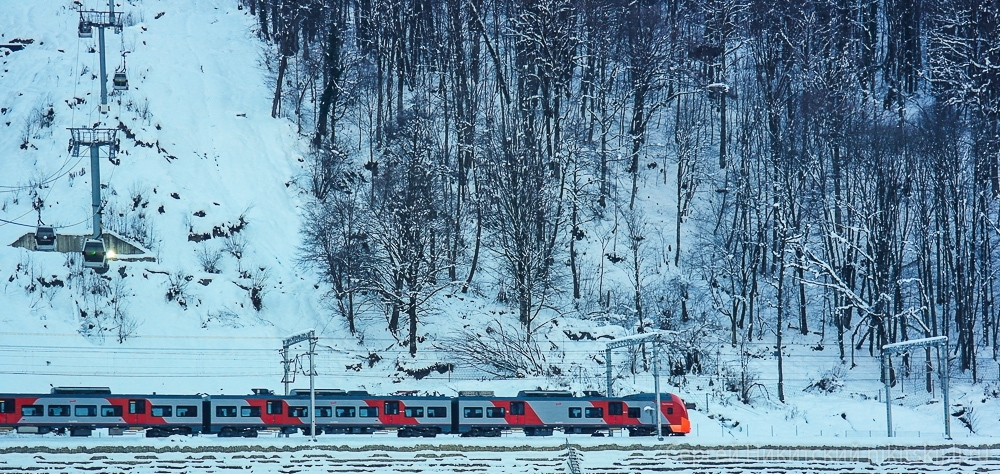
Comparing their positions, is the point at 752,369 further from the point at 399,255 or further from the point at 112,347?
the point at 112,347

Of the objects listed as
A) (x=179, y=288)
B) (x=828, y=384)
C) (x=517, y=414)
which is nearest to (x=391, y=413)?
(x=517, y=414)

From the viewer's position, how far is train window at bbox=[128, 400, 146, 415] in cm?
4913

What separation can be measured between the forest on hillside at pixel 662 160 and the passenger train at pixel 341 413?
8.91m

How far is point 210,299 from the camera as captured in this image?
59.4 meters

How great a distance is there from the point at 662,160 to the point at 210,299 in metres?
30.4

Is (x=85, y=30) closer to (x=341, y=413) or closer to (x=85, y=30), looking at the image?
(x=85, y=30)

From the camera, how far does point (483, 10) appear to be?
7944 centimetres

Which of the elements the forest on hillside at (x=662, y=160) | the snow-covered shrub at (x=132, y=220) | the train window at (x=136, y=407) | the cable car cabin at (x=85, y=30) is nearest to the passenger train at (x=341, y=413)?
the train window at (x=136, y=407)

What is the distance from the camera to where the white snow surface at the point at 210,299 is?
180 feet

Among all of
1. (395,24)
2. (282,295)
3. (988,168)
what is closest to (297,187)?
(282,295)

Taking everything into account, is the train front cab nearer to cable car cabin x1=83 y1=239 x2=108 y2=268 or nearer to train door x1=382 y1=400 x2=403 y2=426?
train door x1=382 y1=400 x2=403 y2=426

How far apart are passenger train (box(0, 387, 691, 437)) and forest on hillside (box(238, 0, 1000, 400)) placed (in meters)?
8.91

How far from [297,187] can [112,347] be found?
52.2 ft

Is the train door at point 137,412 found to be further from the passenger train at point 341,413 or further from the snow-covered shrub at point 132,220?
the snow-covered shrub at point 132,220
